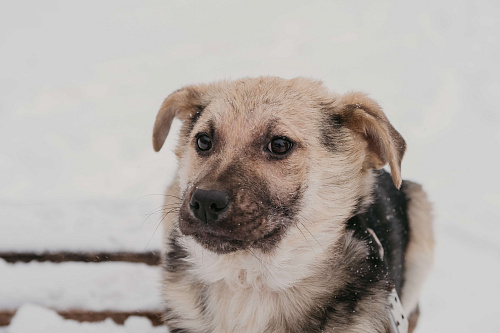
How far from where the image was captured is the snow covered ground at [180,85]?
200 inches

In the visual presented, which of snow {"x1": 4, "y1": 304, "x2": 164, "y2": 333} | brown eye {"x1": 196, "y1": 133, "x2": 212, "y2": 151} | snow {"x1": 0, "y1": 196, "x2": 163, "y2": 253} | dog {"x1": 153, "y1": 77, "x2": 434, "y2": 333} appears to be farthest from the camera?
snow {"x1": 0, "y1": 196, "x2": 163, "y2": 253}

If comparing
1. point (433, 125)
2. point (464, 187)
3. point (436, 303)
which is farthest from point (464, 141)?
point (436, 303)

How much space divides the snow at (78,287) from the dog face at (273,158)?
4.40 ft

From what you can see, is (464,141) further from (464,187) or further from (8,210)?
(8,210)

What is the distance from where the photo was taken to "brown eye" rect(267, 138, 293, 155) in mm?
3182

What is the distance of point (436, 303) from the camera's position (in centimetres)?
507

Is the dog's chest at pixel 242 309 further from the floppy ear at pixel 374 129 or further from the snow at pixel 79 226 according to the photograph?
the snow at pixel 79 226

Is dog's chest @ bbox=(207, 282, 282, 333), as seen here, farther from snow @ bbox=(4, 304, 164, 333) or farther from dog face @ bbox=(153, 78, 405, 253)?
snow @ bbox=(4, 304, 164, 333)

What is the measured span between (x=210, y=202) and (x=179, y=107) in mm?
1237

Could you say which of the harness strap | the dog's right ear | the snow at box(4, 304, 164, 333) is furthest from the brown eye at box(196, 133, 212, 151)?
the snow at box(4, 304, 164, 333)

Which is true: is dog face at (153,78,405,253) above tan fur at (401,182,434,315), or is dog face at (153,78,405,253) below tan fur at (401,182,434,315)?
above

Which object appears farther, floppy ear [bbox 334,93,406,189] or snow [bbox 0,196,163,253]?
snow [bbox 0,196,163,253]

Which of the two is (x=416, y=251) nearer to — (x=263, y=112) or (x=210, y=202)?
(x=263, y=112)

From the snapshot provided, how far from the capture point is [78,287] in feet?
14.1
